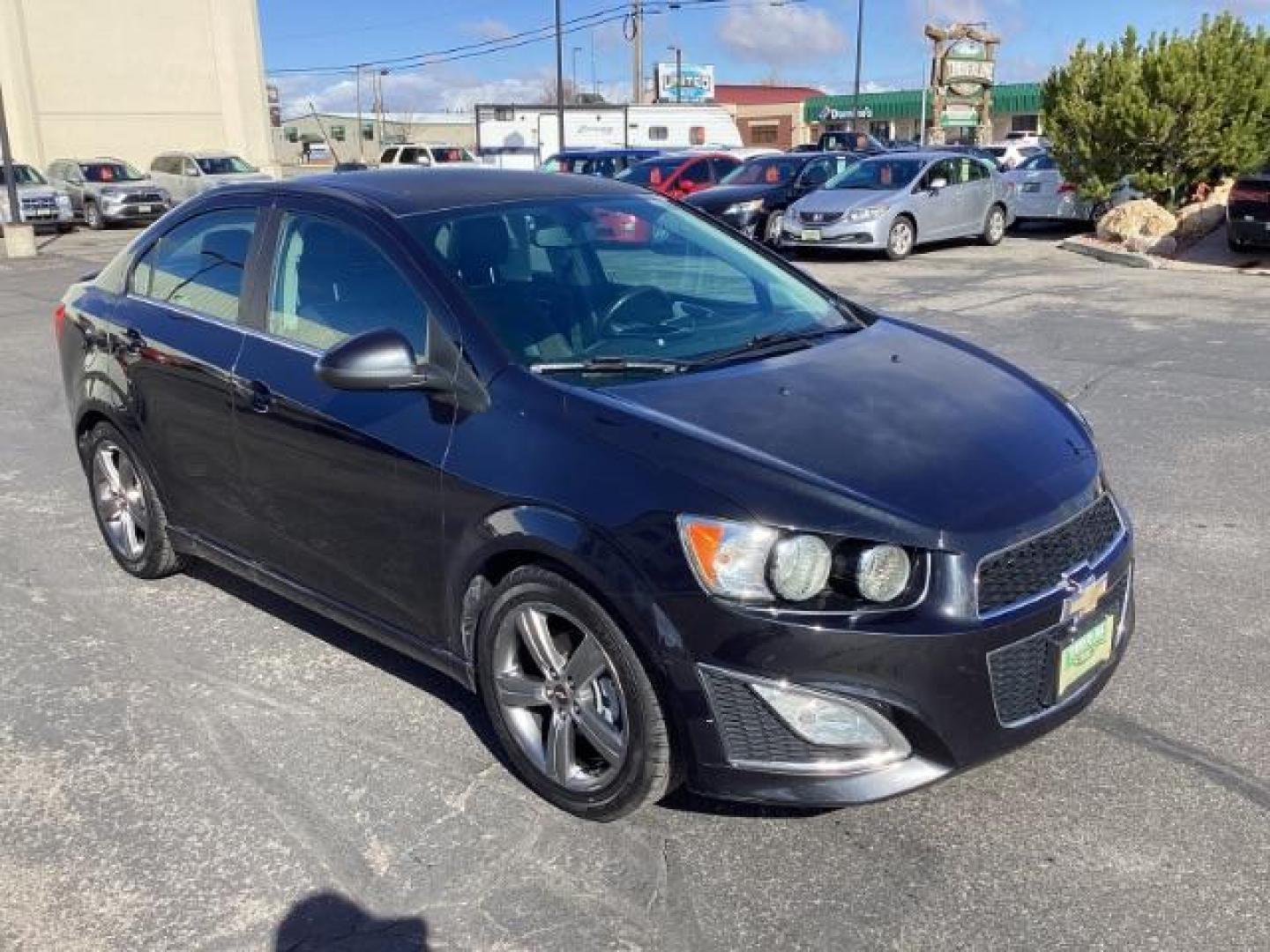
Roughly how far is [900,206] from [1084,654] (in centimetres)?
1501

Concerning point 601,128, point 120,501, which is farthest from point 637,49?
point 120,501

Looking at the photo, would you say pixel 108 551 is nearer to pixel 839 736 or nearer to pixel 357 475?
pixel 357 475

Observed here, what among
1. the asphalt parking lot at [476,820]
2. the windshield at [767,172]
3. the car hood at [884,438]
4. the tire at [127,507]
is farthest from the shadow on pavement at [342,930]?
the windshield at [767,172]

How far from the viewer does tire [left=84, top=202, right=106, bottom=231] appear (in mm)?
27641

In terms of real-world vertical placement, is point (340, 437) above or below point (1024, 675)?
above

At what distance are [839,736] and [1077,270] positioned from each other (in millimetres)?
14294

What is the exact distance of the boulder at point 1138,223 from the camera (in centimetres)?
1708

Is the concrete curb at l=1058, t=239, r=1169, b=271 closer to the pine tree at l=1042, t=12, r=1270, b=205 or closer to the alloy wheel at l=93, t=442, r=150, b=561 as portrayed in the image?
the pine tree at l=1042, t=12, r=1270, b=205

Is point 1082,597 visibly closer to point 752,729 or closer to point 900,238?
point 752,729

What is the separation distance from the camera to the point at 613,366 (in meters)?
3.36

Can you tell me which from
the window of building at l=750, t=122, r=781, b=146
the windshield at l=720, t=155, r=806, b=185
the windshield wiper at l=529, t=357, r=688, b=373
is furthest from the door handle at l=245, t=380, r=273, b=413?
the window of building at l=750, t=122, r=781, b=146

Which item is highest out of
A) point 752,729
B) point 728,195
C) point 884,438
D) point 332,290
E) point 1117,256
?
point 332,290

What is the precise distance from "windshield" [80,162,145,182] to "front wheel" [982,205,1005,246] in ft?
68.0

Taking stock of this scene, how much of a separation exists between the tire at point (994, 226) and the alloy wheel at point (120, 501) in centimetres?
1624
